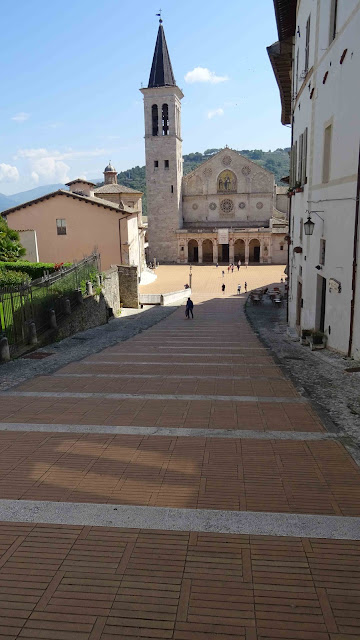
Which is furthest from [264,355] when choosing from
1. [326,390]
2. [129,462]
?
[129,462]

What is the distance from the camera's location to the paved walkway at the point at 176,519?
10.9 ft

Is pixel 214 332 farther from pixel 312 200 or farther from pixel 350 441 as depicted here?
pixel 350 441

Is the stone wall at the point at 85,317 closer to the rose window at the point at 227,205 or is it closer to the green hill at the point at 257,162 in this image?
the rose window at the point at 227,205

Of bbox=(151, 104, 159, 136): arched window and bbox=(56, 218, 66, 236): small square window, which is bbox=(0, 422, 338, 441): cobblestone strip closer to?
bbox=(56, 218, 66, 236): small square window

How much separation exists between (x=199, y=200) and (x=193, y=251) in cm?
703

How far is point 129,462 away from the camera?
5570 millimetres

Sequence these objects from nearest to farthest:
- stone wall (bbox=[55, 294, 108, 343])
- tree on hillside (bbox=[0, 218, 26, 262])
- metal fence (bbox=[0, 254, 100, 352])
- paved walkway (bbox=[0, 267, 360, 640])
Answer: paved walkway (bbox=[0, 267, 360, 640]) < metal fence (bbox=[0, 254, 100, 352]) < stone wall (bbox=[55, 294, 108, 343]) < tree on hillside (bbox=[0, 218, 26, 262])

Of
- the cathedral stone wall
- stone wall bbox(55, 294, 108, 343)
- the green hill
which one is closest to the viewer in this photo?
stone wall bbox(55, 294, 108, 343)

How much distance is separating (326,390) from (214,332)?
32.4 ft

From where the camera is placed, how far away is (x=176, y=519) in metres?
4.43

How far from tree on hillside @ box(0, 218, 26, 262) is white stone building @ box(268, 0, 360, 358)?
16.2 metres

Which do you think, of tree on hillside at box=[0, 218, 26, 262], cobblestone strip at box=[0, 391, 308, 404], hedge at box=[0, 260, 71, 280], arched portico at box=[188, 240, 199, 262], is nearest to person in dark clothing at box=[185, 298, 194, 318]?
hedge at box=[0, 260, 71, 280]

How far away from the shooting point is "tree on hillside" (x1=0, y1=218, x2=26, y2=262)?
26375 mm

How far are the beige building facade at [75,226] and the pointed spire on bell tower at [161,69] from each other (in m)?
31.8
